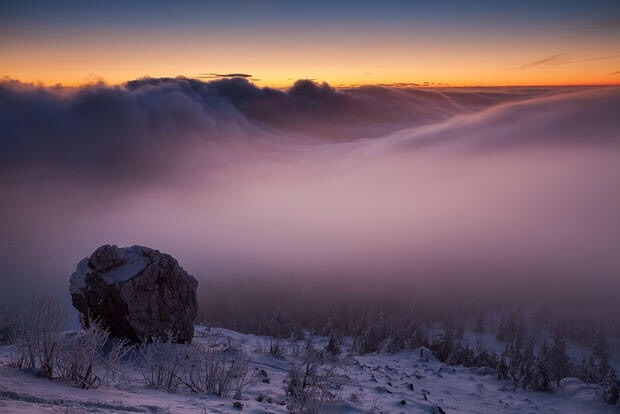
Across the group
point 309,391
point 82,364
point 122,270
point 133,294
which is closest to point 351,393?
point 309,391

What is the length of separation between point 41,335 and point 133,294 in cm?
407

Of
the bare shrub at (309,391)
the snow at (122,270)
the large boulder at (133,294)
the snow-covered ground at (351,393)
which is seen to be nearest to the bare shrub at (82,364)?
the snow-covered ground at (351,393)

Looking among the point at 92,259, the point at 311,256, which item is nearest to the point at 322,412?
the point at 92,259

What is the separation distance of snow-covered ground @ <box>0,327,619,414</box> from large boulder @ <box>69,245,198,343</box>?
4.92ft

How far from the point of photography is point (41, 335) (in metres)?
9.18

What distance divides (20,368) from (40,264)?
67.4m

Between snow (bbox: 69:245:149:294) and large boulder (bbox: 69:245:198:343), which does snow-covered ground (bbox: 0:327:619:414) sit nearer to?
large boulder (bbox: 69:245:198:343)

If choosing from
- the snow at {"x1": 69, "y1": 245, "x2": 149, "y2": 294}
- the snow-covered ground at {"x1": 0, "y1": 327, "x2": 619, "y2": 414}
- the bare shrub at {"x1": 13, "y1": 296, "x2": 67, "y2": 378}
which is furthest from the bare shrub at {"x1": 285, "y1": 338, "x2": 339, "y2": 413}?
the snow at {"x1": 69, "y1": 245, "x2": 149, "y2": 294}

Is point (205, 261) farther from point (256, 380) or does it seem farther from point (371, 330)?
point (256, 380)

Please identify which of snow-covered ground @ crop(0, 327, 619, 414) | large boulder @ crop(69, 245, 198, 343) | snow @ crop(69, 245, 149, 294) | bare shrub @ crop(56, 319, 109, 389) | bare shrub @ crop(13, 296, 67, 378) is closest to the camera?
snow-covered ground @ crop(0, 327, 619, 414)

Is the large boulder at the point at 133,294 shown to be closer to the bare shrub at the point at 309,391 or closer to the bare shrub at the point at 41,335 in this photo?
the bare shrub at the point at 41,335

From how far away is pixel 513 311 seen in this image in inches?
1869

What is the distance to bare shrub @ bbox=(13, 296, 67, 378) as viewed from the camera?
8.71m

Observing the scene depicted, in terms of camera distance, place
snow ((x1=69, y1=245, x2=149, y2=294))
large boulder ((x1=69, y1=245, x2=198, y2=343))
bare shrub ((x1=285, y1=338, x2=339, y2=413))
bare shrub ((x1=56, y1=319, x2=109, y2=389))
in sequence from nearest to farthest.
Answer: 1. bare shrub ((x1=285, y1=338, x2=339, y2=413))
2. bare shrub ((x1=56, y1=319, x2=109, y2=389))
3. large boulder ((x1=69, y1=245, x2=198, y2=343))
4. snow ((x1=69, y1=245, x2=149, y2=294))
